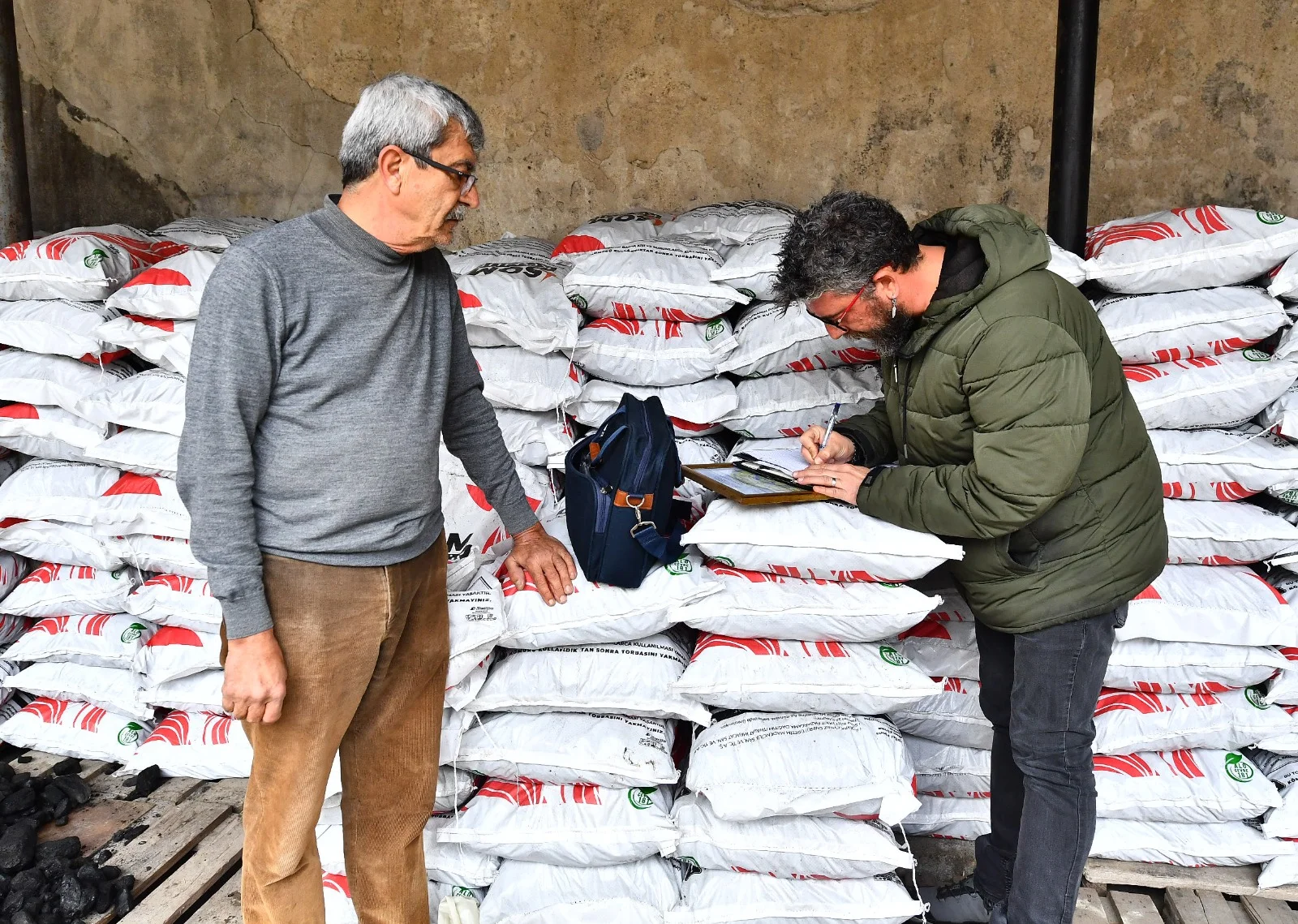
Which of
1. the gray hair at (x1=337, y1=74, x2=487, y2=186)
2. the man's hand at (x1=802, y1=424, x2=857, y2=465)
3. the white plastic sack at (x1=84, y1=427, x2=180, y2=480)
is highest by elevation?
the gray hair at (x1=337, y1=74, x2=487, y2=186)

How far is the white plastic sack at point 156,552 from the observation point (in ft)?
9.50

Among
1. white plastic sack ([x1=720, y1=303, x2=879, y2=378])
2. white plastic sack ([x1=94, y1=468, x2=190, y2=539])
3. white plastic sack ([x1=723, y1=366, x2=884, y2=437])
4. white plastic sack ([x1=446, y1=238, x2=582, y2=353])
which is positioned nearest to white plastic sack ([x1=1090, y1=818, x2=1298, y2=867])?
white plastic sack ([x1=723, y1=366, x2=884, y2=437])

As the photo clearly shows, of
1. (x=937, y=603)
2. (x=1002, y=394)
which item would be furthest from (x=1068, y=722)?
(x=1002, y=394)

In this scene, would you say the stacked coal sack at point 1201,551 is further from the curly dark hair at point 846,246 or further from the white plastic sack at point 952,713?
the curly dark hair at point 846,246

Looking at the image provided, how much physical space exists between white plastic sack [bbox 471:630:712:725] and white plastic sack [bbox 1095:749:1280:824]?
1129 mm

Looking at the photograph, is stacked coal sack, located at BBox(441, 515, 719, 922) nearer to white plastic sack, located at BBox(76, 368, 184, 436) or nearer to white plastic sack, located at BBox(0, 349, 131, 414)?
white plastic sack, located at BBox(76, 368, 184, 436)

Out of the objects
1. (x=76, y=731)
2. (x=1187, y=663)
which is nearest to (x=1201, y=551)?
(x=1187, y=663)

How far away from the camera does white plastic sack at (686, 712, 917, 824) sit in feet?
7.38

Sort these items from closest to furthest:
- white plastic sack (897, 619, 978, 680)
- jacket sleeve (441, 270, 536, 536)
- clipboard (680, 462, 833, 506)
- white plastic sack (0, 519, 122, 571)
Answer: jacket sleeve (441, 270, 536, 536)
clipboard (680, 462, 833, 506)
white plastic sack (897, 619, 978, 680)
white plastic sack (0, 519, 122, 571)

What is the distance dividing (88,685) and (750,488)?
228 cm

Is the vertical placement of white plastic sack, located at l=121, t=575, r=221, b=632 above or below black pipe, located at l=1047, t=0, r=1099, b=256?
below

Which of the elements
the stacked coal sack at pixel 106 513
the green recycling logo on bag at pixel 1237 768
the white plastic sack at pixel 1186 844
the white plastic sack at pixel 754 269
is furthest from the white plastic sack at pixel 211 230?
the green recycling logo on bag at pixel 1237 768

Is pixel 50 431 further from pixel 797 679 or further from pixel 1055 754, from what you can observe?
pixel 1055 754

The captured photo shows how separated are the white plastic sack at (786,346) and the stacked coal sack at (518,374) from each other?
0.49 m
